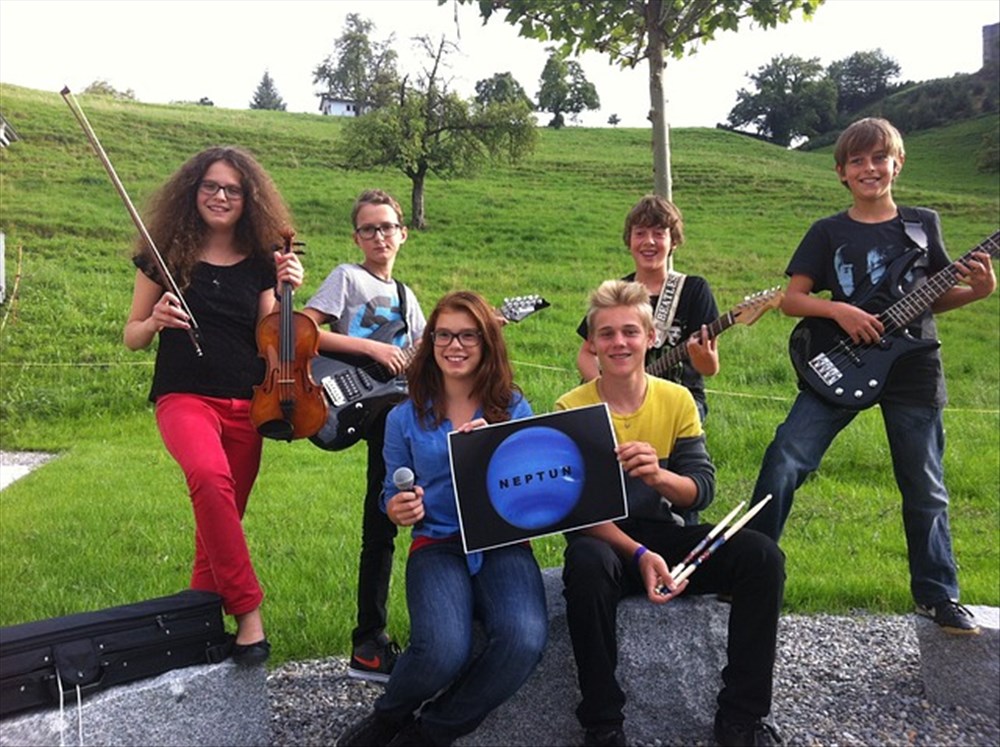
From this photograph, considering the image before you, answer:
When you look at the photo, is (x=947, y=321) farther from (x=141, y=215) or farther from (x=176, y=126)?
(x=176, y=126)

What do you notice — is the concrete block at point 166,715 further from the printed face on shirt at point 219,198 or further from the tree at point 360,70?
the tree at point 360,70

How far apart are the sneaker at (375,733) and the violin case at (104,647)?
562 mm

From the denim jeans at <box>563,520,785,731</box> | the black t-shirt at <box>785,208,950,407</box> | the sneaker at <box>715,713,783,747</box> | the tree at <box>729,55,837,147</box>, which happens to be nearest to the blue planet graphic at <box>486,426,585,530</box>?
the denim jeans at <box>563,520,785,731</box>

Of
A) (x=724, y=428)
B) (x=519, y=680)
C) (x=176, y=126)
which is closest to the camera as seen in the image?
(x=519, y=680)

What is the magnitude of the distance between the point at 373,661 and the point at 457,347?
138cm

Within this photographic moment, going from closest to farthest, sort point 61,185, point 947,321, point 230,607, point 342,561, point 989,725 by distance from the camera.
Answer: point 230,607 < point 989,725 < point 342,561 < point 947,321 < point 61,185

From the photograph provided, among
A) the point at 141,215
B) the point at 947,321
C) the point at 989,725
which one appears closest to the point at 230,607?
the point at 141,215

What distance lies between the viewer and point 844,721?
143 inches

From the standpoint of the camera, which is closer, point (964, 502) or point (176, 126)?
point (964, 502)

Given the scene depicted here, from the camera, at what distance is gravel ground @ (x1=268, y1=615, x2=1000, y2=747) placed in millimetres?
3533

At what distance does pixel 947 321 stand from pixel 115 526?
15641 mm

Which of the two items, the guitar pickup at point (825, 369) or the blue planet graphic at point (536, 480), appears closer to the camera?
the blue planet graphic at point (536, 480)

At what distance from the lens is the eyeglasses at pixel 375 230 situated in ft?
13.2

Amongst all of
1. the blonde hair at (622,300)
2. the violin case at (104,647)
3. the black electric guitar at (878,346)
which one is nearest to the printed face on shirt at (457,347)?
the blonde hair at (622,300)
